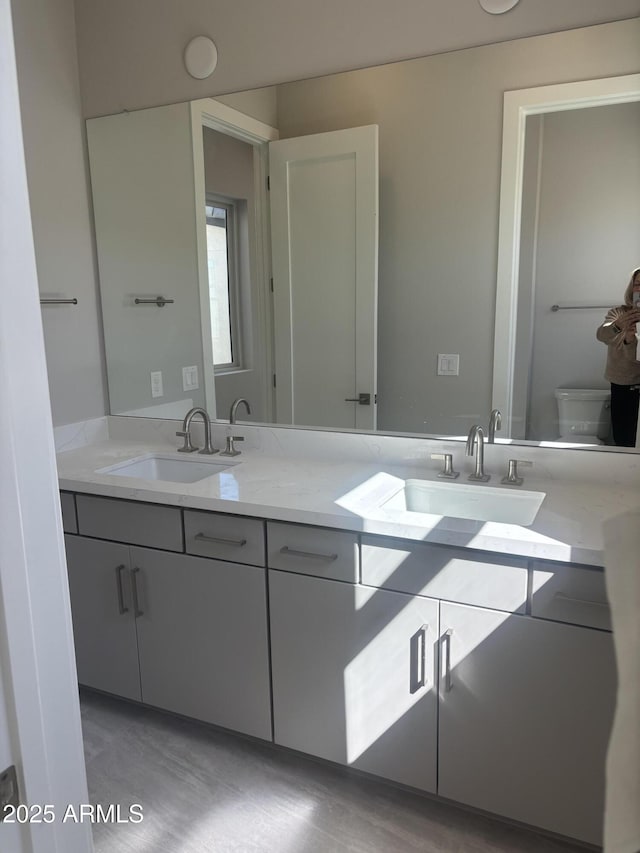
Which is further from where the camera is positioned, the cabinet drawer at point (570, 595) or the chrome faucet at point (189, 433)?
the chrome faucet at point (189, 433)

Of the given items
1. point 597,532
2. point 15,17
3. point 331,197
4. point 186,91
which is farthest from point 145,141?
point 597,532

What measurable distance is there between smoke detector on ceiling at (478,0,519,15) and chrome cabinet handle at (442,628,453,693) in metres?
1.83

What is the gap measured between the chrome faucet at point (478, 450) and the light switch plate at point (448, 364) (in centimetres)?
23

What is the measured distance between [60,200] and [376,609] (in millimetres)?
2085

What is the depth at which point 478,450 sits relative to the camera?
6.44 ft

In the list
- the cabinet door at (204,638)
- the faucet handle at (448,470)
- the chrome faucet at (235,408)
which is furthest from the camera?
the chrome faucet at (235,408)

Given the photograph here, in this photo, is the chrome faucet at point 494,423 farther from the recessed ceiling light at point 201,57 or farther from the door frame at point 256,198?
the recessed ceiling light at point 201,57

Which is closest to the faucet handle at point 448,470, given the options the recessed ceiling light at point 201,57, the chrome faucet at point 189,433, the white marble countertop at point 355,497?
the white marble countertop at point 355,497

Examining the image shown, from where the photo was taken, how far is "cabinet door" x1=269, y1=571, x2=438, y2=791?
1.65m

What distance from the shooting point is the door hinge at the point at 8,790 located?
1.99 feet

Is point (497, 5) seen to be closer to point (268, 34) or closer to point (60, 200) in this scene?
point (268, 34)

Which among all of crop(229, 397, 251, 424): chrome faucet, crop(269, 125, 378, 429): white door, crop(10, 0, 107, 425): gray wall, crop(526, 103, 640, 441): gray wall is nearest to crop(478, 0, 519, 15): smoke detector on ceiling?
crop(526, 103, 640, 441): gray wall

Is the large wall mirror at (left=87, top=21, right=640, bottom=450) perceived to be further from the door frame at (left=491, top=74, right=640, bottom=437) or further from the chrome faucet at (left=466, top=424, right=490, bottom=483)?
the chrome faucet at (left=466, top=424, right=490, bottom=483)

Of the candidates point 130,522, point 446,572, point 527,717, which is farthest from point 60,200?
point 527,717
